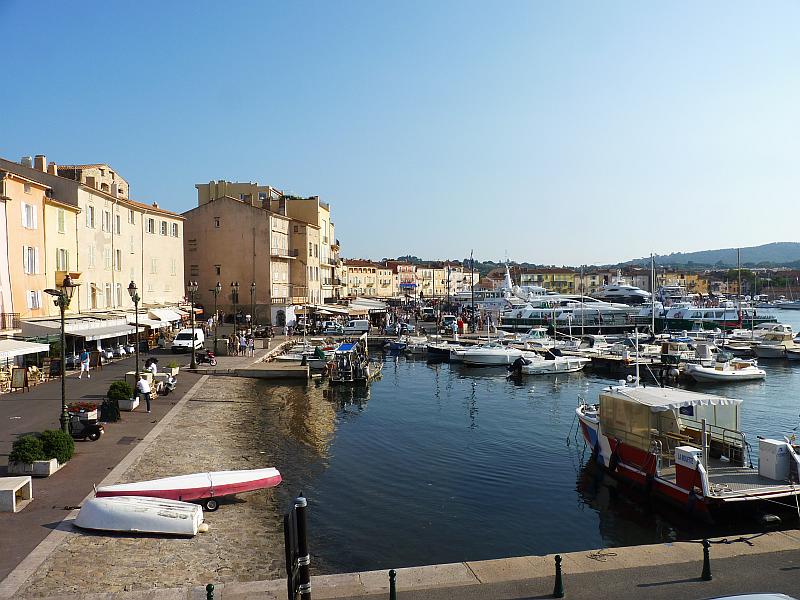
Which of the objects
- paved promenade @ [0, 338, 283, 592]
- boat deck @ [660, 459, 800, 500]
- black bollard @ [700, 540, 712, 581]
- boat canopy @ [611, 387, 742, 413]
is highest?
boat canopy @ [611, 387, 742, 413]

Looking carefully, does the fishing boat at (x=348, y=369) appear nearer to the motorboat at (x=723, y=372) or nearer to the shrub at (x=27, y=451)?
the motorboat at (x=723, y=372)

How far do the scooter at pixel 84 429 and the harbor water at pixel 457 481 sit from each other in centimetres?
613

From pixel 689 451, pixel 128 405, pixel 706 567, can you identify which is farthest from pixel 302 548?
pixel 128 405

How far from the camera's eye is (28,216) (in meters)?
37.6

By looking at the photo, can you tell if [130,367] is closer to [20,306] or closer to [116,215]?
[20,306]

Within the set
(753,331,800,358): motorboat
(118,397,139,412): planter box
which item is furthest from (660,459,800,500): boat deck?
(753,331,800,358): motorboat

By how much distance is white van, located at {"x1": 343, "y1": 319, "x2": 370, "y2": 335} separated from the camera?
243ft

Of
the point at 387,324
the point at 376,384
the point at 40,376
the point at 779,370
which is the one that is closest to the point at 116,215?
the point at 40,376

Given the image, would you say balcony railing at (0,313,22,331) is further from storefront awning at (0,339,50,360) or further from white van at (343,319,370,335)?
white van at (343,319,370,335)

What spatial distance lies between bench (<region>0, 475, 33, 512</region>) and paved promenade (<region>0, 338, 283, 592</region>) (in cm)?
18

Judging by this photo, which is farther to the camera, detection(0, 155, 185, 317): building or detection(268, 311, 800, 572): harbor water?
detection(0, 155, 185, 317): building

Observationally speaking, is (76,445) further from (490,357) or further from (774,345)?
(774,345)

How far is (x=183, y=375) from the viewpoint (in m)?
40.7

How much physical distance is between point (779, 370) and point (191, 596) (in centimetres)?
5612
